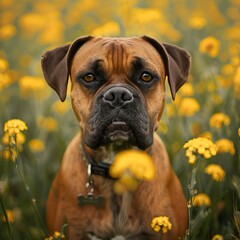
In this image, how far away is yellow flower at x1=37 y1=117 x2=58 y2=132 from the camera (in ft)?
16.4

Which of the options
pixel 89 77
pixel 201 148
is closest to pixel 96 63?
pixel 89 77

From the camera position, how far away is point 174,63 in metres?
3.57

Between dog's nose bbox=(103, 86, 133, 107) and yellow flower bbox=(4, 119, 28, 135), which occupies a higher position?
dog's nose bbox=(103, 86, 133, 107)

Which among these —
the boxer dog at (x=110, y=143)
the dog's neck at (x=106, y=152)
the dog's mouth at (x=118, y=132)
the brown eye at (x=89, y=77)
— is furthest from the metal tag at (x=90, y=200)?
the brown eye at (x=89, y=77)

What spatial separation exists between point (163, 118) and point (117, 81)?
1258 mm

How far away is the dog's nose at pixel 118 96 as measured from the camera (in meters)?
3.09

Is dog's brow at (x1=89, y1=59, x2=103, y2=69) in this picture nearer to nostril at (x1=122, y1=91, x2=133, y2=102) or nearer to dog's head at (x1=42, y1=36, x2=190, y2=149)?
dog's head at (x1=42, y1=36, x2=190, y2=149)

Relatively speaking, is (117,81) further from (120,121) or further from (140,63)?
(120,121)

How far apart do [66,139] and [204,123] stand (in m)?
1.32

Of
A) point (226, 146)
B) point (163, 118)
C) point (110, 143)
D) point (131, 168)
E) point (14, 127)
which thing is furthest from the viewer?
point (163, 118)

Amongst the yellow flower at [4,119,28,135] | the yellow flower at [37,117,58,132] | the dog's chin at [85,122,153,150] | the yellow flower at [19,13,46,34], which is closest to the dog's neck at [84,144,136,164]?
the dog's chin at [85,122,153,150]

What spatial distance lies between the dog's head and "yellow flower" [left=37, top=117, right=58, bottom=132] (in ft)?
4.74

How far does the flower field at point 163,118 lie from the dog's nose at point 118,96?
489 mm

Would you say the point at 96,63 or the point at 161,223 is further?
the point at 96,63
